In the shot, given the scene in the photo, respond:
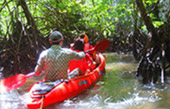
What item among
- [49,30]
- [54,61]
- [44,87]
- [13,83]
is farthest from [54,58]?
[49,30]

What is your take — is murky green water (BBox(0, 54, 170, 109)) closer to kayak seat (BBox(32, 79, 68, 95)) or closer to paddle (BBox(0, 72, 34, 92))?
paddle (BBox(0, 72, 34, 92))

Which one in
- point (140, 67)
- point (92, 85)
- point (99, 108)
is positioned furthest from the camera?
point (140, 67)

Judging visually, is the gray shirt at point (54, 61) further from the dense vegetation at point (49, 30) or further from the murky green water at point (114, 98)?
the dense vegetation at point (49, 30)

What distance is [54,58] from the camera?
346cm

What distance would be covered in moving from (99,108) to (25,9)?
3833mm

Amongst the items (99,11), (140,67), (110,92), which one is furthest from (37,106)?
(99,11)

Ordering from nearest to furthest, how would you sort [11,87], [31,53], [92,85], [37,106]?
1. [37,106]
2. [11,87]
3. [92,85]
4. [31,53]

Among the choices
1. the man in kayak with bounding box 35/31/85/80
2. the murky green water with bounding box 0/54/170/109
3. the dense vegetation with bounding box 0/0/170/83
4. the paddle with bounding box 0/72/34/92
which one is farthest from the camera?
the dense vegetation with bounding box 0/0/170/83

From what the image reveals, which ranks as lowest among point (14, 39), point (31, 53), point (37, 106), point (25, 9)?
point (37, 106)

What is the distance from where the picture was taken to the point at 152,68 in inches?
198

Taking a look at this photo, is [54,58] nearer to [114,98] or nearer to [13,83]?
[13,83]

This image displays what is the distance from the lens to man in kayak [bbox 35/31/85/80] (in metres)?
3.45

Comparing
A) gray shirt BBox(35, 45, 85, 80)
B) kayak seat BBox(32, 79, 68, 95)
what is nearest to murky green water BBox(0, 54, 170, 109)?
kayak seat BBox(32, 79, 68, 95)

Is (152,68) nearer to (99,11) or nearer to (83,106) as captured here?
(83,106)
